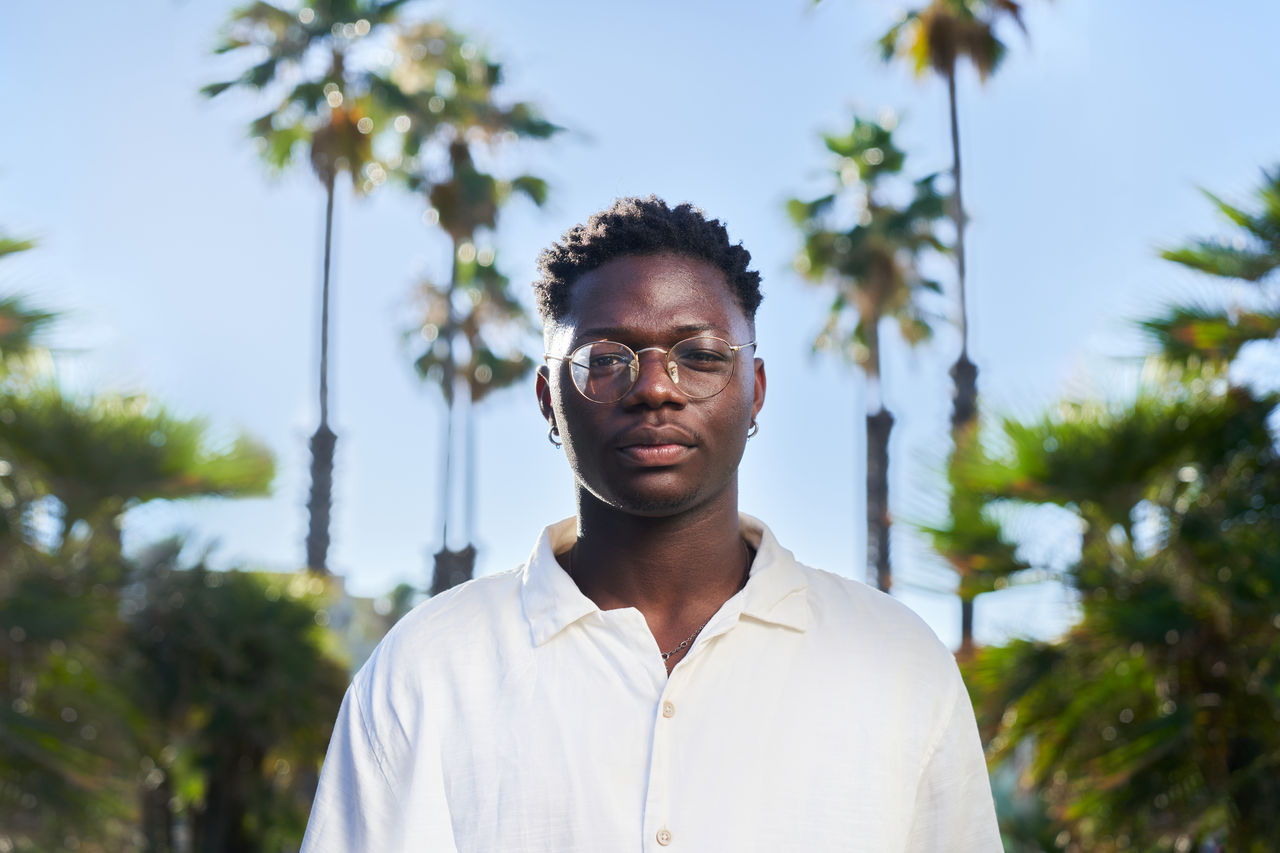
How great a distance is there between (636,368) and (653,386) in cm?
6

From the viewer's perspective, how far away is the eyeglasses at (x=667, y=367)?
2.08 meters

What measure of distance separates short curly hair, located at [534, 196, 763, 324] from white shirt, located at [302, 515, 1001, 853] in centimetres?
48

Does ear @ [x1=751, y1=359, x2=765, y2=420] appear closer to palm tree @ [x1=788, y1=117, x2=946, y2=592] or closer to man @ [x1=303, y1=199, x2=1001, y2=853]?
man @ [x1=303, y1=199, x2=1001, y2=853]

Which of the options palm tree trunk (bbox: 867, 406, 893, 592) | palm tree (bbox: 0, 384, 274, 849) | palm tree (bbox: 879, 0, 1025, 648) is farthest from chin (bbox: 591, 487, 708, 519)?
palm tree trunk (bbox: 867, 406, 893, 592)

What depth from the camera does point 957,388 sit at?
17.4m

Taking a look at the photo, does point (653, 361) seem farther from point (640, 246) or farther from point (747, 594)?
point (747, 594)

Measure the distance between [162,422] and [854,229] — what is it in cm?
1199

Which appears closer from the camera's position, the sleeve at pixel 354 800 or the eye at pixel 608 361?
the sleeve at pixel 354 800

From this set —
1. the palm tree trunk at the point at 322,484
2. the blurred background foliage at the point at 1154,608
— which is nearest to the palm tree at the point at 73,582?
the blurred background foliage at the point at 1154,608

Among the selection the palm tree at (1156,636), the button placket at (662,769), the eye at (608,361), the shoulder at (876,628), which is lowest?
the palm tree at (1156,636)

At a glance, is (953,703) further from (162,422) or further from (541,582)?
(162,422)

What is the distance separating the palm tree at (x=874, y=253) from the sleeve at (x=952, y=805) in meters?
17.4

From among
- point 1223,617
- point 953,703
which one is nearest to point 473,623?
point 953,703

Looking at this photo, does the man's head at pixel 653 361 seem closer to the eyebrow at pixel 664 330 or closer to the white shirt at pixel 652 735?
the eyebrow at pixel 664 330
